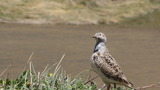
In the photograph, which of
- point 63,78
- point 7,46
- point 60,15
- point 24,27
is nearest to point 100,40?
point 63,78

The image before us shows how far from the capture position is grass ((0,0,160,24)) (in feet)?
56.2

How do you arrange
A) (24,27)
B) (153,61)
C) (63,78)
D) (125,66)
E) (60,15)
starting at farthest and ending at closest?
(60,15) → (24,27) → (153,61) → (125,66) → (63,78)

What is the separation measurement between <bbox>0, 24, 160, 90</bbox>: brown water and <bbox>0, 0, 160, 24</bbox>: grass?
0.53 m

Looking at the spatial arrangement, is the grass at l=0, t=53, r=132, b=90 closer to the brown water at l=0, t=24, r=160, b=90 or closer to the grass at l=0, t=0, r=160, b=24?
the brown water at l=0, t=24, r=160, b=90

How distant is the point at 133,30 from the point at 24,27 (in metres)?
3.68

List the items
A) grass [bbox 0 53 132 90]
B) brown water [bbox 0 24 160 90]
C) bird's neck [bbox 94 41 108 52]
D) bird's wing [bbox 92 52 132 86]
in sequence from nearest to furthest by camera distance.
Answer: grass [bbox 0 53 132 90], bird's wing [bbox 92 52 132 86], bird's neck [bbox 94 41 108 52], brown water [bbox 0 24 160 90]

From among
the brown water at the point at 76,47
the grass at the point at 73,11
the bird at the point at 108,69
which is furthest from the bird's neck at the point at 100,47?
the grass at the point at 73,11

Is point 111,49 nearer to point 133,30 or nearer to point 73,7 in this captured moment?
point 133,30

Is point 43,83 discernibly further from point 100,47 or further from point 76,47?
point 76,47

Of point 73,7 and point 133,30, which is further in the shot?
point 73,7

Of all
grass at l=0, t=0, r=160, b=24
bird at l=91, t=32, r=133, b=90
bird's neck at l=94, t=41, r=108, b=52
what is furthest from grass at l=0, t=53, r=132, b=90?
grass at l=0, t=0, r=160, b=24

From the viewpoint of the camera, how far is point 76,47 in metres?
13.4

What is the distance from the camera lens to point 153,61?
40.4ft

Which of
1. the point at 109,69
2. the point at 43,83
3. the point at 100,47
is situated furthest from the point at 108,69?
the point at 43,83
